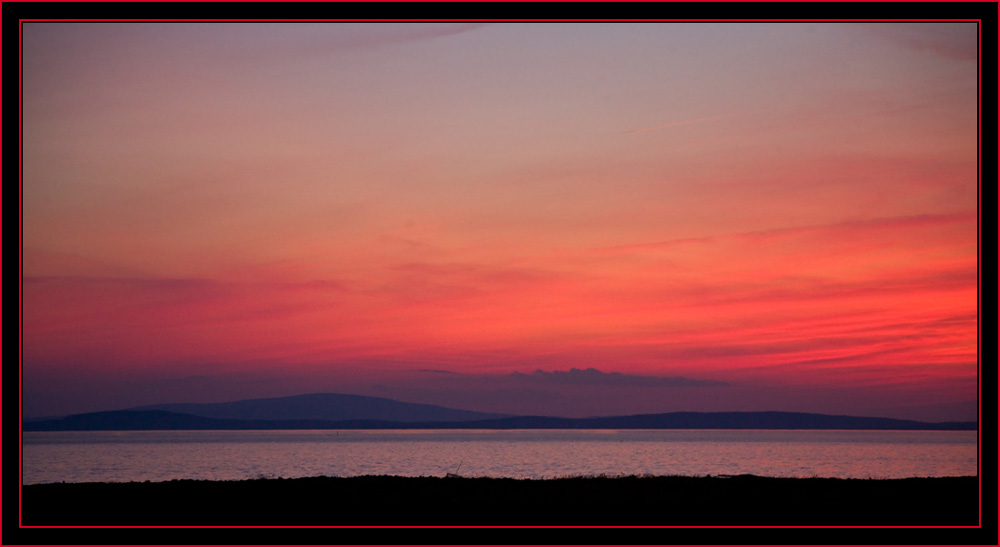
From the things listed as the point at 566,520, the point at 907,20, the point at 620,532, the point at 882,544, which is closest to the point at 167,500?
the point at 566,520

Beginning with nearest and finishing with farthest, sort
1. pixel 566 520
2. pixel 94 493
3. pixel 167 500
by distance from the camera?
pixel 566 520
pixel 167 500
pixel 94 493

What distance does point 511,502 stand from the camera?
2348 centimetres

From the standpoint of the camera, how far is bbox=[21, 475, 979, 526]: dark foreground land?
20.9 meters

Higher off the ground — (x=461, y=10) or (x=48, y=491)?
(x=461, y=10)

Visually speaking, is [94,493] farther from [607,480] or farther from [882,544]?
[882,544]

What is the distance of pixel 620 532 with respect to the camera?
1659 centimetres

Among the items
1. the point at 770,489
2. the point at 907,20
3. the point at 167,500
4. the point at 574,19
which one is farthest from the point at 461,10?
the point at 770,489

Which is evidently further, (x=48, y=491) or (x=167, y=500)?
(x=48, y=491)

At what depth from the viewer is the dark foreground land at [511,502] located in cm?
2089

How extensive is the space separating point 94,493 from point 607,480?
14.8 m

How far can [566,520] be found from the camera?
2097 centimetres

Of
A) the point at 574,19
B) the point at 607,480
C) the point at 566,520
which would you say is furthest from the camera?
the point at 607,480

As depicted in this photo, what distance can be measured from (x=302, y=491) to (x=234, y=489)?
2.01 m

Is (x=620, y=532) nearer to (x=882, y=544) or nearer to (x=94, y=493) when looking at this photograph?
(x=882, y=544)
